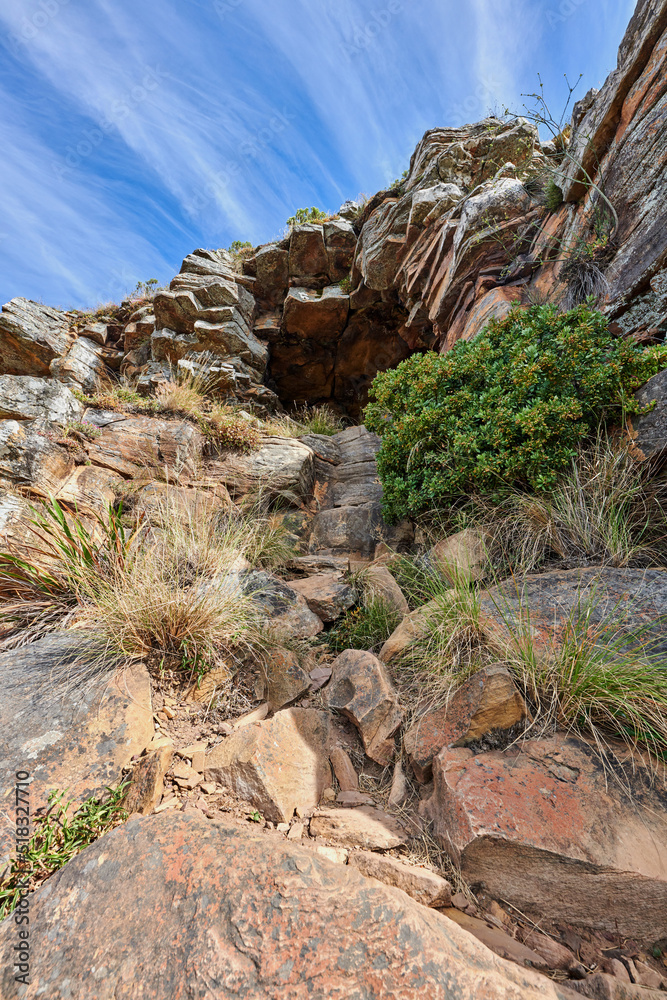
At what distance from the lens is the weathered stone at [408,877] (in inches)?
66.1

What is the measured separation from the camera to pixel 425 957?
46.3 inches

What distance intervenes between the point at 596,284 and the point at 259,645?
18.5ft

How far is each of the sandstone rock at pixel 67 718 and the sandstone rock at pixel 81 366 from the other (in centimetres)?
1087

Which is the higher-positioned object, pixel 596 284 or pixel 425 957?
pixel 596 284

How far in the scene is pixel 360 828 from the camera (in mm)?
2051

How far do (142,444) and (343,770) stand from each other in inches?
257

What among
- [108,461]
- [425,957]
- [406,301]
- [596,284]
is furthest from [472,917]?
[406,301]

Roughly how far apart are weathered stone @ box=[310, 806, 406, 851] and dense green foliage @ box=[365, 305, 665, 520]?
3010 mm

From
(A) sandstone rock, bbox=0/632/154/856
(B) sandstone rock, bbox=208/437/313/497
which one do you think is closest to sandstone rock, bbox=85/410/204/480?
(B) sandstone rock, bbox=208/437/313/497

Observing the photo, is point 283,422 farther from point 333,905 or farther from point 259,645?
point 333,905

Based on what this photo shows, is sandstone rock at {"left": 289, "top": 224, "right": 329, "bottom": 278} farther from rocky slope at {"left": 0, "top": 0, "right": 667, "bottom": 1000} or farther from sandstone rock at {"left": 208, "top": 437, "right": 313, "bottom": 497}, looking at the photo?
sandstone rock at {"left": 208, "top": 437, "right": 313, "bottom": 497}

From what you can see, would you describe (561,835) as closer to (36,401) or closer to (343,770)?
(343,770)

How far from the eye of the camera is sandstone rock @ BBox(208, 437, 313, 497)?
7.17 metres

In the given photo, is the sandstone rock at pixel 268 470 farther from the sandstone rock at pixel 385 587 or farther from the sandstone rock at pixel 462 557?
the sandstone rock at pixel 462 557
